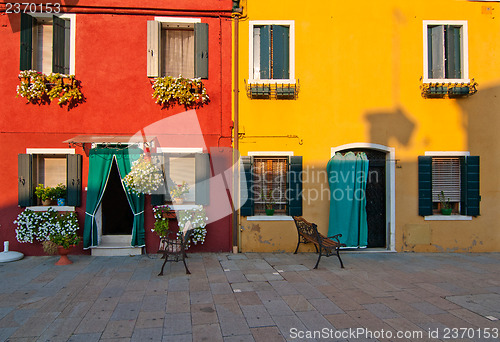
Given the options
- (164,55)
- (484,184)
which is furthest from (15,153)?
(484,184)

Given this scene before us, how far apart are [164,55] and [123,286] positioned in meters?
5.51

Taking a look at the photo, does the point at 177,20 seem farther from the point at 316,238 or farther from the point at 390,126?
the point at 316,238

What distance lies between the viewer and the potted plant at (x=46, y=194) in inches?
290

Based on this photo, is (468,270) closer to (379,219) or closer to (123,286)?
(379,219)

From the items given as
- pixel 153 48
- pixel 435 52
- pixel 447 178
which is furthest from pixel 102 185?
pixel 435 52

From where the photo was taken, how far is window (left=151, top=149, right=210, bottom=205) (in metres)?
7.74

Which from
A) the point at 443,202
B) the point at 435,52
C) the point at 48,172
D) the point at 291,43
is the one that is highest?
the point at 291,43

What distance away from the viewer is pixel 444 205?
828 cm

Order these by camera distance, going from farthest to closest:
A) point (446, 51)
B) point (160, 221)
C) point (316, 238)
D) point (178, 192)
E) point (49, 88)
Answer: point (446, 51) < point (178, 192) < point (49, 88) < point (160, 221) < point (316, 238)

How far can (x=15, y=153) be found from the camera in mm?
7543

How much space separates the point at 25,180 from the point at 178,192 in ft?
11.4

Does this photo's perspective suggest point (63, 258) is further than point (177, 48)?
No

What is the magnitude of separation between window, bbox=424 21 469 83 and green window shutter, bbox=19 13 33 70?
31.5 ft

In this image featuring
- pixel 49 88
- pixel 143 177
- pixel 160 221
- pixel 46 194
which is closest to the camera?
pixel 143 177
